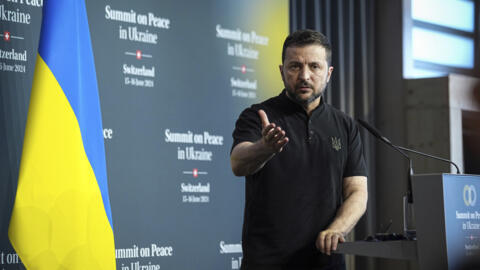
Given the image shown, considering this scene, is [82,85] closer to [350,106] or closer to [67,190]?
[67,190]

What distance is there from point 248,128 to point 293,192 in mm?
264

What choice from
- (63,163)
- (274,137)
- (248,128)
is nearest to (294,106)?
(248,128)

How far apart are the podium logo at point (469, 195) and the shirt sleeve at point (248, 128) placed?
748 millimetres

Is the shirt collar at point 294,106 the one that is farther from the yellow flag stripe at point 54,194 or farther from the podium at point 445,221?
the yellow flag stripe at point 54,194

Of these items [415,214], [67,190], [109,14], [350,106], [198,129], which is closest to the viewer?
[415,214]

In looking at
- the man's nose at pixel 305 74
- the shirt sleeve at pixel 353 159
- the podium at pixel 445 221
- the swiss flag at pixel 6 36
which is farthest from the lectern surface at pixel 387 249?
the swiss flag at pixel 6 36

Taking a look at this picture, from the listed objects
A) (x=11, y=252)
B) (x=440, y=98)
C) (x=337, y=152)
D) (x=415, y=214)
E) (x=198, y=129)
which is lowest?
(x=11, y=252)

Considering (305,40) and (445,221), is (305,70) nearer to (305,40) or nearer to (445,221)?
(305,40)

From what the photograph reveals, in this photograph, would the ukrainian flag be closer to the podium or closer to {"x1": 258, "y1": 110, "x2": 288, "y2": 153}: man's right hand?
{"x1": 258, "y1": 110, "x2": 288, "y2": 153}: man's right hand

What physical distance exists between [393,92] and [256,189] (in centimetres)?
312

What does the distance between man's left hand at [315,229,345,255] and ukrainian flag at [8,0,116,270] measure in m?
1.14

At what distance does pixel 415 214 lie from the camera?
154cm

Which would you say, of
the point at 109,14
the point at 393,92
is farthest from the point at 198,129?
the point at 393,92

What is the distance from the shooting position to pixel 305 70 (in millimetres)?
2064
